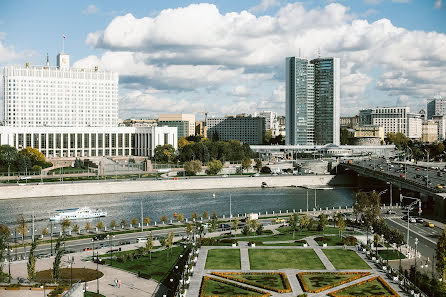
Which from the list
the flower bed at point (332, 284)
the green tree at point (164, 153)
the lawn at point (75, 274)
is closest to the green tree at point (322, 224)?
the flower bed at point (332, 284)

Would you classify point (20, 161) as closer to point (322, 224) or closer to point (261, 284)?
point (322, 224)

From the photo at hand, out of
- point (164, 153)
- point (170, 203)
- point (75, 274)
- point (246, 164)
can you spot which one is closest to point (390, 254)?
point (75, 274)

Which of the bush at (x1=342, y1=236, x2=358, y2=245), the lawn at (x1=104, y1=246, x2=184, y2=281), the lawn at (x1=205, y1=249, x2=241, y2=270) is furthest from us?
the bush at (x1=342, y1=236, x2=358, y2=245)

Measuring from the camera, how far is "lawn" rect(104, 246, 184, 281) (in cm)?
5192

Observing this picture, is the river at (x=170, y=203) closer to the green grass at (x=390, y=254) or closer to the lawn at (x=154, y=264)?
the lawn at (x=154, y=264)

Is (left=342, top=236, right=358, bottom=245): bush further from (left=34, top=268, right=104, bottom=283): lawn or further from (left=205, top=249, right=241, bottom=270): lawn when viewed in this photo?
(left=34, top=268, right=104, bottom=283): lawn

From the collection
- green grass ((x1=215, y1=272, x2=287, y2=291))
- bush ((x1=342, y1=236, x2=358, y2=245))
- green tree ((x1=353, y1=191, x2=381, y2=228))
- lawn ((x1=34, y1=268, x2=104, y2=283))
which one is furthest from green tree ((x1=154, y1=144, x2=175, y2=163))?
green grass ((x1=215, y1=272, x2=287, y2=291))

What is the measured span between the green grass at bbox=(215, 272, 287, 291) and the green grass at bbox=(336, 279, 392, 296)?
539 centimetres

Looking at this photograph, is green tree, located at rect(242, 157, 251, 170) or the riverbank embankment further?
green tree, located at rect(242, 157, 251, 170)

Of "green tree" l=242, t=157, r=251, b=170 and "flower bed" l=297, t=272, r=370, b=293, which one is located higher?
"green tree" l=242, t=157, r=251, b=170

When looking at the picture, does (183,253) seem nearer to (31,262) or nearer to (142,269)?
(142,269)

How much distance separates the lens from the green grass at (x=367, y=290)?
42.9 meters

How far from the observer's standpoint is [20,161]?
464ft

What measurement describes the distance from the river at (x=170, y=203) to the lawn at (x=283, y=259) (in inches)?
1406
